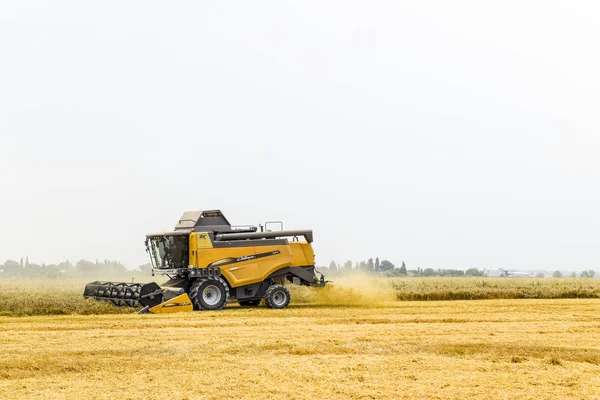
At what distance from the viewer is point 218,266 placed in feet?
74.7

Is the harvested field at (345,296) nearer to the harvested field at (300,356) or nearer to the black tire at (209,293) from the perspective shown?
the harvested field at (300,356)

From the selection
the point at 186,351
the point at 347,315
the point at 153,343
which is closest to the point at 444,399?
the point at 186,351

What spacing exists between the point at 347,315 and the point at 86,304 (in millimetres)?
7558

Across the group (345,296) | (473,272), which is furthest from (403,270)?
(345,296)

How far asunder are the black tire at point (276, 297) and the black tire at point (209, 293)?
4.38 feet

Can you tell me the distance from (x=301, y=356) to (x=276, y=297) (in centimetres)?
1059

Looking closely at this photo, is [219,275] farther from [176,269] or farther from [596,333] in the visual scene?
[596,333]

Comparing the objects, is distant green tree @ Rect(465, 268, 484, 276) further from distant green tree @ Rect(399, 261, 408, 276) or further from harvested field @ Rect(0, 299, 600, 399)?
harvested field @ Rect(0, 299, 600, 399)

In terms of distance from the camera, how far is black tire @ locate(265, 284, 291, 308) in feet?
75.5

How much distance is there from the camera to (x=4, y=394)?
9859 mm

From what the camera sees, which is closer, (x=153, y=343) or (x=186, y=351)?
(x=186, y=351)

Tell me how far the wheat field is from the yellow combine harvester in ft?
8.22

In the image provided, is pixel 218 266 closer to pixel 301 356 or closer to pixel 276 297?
pixel 276 297

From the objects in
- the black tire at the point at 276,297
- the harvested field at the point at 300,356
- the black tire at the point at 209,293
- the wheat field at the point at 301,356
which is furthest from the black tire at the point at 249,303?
the harvested field at the point at 300,356
